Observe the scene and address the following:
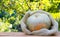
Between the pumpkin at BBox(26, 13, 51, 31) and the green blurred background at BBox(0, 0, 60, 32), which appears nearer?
the pumpkin at BBox(26, 13, 51, 31)

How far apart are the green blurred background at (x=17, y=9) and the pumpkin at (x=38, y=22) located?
4.60ft

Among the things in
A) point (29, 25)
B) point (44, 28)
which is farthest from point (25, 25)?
point (44, 28)

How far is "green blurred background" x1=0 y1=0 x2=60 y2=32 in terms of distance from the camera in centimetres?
254

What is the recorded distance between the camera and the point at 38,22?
3.58ft

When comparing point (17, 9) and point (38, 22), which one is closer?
point (38, 22)

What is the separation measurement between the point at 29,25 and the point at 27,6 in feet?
4.97

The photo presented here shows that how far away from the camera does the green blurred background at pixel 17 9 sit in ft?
8.34

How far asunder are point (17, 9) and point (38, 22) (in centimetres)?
157

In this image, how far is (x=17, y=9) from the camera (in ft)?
8.63

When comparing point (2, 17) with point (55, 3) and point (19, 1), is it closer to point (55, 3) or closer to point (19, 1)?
point (19, 1)

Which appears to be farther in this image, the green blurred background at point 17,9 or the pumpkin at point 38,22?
the green blurred background at point 17,9

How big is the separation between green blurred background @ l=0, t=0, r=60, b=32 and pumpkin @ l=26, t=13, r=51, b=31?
1402 mm

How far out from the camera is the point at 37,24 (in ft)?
3.58

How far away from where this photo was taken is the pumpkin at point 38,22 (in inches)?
43.0
